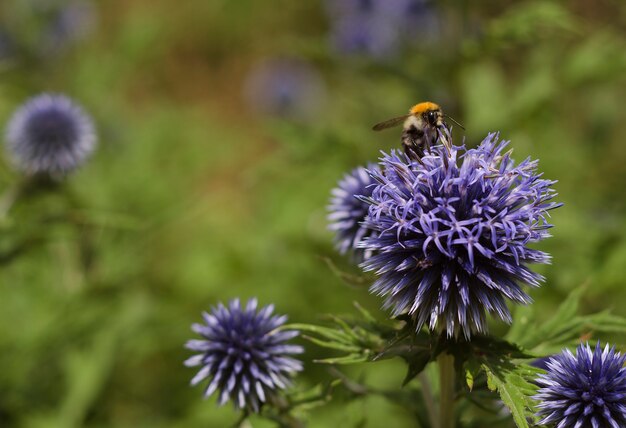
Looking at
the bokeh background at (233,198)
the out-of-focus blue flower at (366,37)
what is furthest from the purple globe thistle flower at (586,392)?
the out-of-focus blue flower at (366,37)

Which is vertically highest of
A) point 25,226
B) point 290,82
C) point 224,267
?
point 290,82

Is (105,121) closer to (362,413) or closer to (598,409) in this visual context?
(362,413)

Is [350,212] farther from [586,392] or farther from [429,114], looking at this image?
[586,392]

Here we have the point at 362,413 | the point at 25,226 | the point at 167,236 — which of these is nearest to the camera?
the point at 362,413

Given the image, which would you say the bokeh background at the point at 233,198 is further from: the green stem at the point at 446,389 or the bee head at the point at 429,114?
the bee head at the point at 429,114

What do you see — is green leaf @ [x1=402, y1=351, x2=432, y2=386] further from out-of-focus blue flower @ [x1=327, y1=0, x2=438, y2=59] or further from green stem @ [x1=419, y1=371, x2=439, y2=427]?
out-of-focus blue flower @ [x1=327, y1=0, x2=438, y2=59]

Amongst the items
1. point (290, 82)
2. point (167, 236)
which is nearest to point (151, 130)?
point (167, 236)
